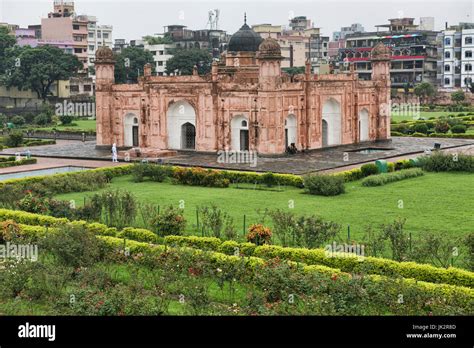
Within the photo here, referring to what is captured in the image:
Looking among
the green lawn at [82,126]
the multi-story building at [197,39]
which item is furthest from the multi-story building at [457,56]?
the green lawn at [82,126]

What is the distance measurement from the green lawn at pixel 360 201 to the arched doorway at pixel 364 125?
1256 cm

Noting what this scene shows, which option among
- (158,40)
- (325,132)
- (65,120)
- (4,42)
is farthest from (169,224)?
(158,40)

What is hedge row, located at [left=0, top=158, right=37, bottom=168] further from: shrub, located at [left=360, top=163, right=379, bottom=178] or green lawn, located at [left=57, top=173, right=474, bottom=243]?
shrub, located at [left=360, top=163, right=379, bottom=178]

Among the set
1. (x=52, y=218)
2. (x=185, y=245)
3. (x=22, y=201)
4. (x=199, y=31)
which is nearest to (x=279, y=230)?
(x=185, y=245)

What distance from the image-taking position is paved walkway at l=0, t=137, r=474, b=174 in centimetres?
3175

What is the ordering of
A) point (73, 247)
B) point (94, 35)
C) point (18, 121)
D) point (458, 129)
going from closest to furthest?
point (73, 247) → point (458, 129) → point (18, 121) → point (94, 35)

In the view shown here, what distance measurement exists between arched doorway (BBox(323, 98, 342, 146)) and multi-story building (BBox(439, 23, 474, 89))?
1786 inches

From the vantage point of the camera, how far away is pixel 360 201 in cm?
2377

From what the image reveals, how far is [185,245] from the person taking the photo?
17156 mm

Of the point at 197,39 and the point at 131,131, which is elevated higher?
the point at 197,39

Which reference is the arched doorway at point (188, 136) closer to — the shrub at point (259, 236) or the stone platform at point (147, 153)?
the stone platform at point (147, 153)

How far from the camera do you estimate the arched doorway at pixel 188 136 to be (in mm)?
38750

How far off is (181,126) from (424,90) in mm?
43618

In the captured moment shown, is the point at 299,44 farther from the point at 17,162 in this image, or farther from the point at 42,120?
the point at 17,162
